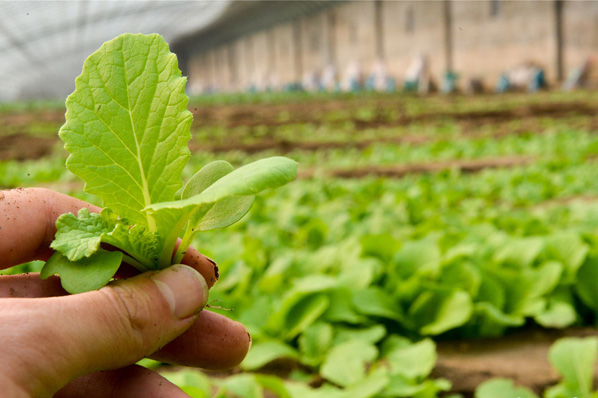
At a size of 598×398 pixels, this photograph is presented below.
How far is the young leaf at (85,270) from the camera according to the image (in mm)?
783

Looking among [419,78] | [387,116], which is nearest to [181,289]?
[387,116]

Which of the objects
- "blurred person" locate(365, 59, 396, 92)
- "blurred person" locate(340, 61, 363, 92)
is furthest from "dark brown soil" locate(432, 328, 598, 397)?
"blurred person" locate(340, 61, 363, 92)

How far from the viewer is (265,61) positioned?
39531 mm

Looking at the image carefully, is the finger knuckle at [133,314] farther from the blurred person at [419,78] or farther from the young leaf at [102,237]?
the blurred person at [419,78]

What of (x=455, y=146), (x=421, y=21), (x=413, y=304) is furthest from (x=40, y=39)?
(x=413, y=304)

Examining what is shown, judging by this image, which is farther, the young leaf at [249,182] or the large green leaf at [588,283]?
the large green leaf at [588,283]

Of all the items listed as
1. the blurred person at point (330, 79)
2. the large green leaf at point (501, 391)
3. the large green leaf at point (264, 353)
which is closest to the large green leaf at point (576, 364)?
the large green leaf at point (501, 391)

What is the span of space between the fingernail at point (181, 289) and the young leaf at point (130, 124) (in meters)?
0.06

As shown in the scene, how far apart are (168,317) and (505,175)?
5.19m

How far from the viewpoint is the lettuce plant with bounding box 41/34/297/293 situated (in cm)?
80

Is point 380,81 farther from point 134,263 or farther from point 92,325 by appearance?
point 92,325

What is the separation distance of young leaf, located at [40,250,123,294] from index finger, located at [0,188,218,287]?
5.1 inches

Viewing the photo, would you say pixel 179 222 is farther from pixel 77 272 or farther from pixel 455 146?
pixel 455 146

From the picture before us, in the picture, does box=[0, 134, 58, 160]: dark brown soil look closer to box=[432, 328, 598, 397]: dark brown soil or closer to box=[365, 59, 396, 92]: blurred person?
box=[432, 328, 598, 397]: dark brown soil
